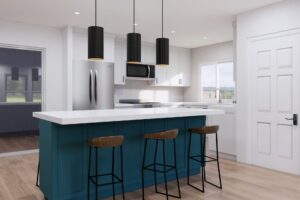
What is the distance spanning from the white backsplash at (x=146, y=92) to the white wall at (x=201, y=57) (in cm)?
40

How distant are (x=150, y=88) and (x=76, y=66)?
2.56 m

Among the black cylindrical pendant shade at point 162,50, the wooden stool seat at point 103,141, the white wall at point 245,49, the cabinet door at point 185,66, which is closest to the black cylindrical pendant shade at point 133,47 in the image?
the black cylindrical pendant shade at point 162,50

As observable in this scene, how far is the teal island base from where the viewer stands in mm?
2762

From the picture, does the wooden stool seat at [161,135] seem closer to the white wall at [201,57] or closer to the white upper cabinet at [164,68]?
the white upper cabinet at [164,68]

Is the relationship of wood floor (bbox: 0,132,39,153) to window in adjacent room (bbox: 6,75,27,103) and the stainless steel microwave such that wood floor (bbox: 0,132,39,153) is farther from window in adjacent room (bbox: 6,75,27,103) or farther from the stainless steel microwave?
the stainless steel microwave

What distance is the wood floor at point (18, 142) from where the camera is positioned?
573cm

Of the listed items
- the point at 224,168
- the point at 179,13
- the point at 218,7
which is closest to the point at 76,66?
the point at 179,13

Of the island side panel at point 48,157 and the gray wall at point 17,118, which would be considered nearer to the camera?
the island side panel at point 48,157

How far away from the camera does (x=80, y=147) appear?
2.90 meters

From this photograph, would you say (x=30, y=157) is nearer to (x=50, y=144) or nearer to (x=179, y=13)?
(x=50, y=144)

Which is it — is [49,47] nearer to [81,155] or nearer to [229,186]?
[81,155]

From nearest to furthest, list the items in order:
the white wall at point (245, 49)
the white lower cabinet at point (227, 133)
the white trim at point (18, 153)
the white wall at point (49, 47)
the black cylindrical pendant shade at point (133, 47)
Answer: the black cylindrical pendant shade at point (133, 47)
the white wall at point (245, 49)
the white lower cabinet at point (227, 133)
the white trim at point (18, 153)
the white wall at point (49, 47)

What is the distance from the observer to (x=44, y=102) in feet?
18.6

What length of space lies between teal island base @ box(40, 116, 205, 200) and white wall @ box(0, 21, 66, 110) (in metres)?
2.73
